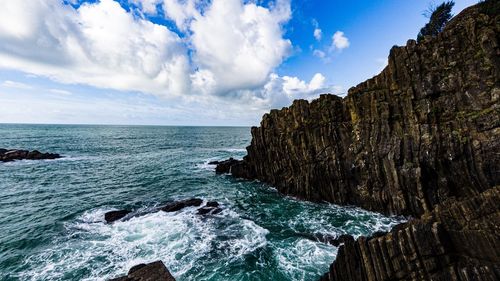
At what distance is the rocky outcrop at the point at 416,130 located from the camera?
83.4ft

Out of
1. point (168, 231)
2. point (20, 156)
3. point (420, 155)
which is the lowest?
point (20, 156)

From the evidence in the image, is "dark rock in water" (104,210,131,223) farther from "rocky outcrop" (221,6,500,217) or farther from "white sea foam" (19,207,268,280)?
"rocky outcrop" (221,6,500,217)

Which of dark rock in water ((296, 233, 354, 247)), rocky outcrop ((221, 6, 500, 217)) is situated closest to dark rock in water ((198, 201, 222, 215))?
dark rock in water ((296, 233, 354, 247))

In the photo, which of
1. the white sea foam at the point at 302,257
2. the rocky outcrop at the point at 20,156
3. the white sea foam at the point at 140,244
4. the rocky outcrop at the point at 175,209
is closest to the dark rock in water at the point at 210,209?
the rocky outcrop at the point at 175,209

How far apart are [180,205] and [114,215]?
8573 millimetres

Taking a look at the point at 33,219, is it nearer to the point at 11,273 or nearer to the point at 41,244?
the point at 41,244

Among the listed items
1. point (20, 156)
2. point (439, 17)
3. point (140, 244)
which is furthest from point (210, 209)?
point (20, 156)

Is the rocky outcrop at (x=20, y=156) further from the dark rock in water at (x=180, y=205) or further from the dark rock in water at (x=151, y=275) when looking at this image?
the dark rock in water at (x=151, y=275)

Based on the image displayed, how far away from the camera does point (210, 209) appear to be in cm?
3428

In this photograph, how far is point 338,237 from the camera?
993 inches

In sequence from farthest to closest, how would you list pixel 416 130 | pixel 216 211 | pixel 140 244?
pixel 216 211, pixel 416 130, pixel 140 244

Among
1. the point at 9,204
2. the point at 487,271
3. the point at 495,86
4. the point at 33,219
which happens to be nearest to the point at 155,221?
the point at 33,219

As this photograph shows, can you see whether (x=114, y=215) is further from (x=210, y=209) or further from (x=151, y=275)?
(x=151, y=275)

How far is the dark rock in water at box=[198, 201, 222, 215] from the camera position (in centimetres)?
3350
